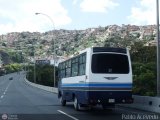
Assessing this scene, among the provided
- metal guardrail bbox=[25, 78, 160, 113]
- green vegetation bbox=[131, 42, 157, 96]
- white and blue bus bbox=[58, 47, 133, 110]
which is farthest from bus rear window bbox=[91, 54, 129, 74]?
green vegetation bbox=[131, 42, 157, 96]

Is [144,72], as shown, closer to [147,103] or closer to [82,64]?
[147,103]

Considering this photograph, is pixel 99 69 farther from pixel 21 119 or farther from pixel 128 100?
pixel 21 119

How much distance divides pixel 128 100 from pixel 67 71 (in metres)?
6.78

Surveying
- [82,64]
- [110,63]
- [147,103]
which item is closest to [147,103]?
[147,103]

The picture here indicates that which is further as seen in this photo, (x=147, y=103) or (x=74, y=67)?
(x=74, y=67)

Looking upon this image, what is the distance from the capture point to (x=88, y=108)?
80.9ft

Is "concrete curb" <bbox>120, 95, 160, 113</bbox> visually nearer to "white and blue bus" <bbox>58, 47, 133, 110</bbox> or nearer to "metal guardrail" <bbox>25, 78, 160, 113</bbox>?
"metal guardrail" <bbox>25, 78, 160, 113</bbox>

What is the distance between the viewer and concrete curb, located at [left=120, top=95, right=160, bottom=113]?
2306cm

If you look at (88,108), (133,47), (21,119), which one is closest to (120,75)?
(88,108)

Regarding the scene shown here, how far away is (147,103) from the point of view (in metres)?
24.5

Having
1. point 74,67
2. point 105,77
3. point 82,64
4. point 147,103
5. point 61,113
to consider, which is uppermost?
point 82,64

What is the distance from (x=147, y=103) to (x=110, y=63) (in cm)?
377

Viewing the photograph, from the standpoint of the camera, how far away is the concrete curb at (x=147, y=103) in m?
23.1

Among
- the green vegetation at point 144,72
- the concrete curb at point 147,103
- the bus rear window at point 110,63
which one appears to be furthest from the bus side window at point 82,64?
the green vegetation at point 144,72
